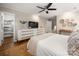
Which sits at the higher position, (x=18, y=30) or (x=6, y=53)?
(x=18, y=30)

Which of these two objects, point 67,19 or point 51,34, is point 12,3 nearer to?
point 51,34

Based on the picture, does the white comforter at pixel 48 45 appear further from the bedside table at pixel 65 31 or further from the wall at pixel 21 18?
the wall at pixel 21 18

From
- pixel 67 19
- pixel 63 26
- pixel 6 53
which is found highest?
pixel 67 19

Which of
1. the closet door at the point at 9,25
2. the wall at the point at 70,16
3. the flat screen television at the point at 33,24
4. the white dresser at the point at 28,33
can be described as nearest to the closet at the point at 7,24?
the closet door at the point at 9,25

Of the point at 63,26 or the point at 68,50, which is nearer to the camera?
the point at 68,50

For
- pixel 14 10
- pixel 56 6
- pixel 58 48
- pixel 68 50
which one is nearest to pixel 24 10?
pixel 14 10

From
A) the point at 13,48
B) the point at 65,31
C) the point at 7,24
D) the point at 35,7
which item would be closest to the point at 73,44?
the point at 65,31
